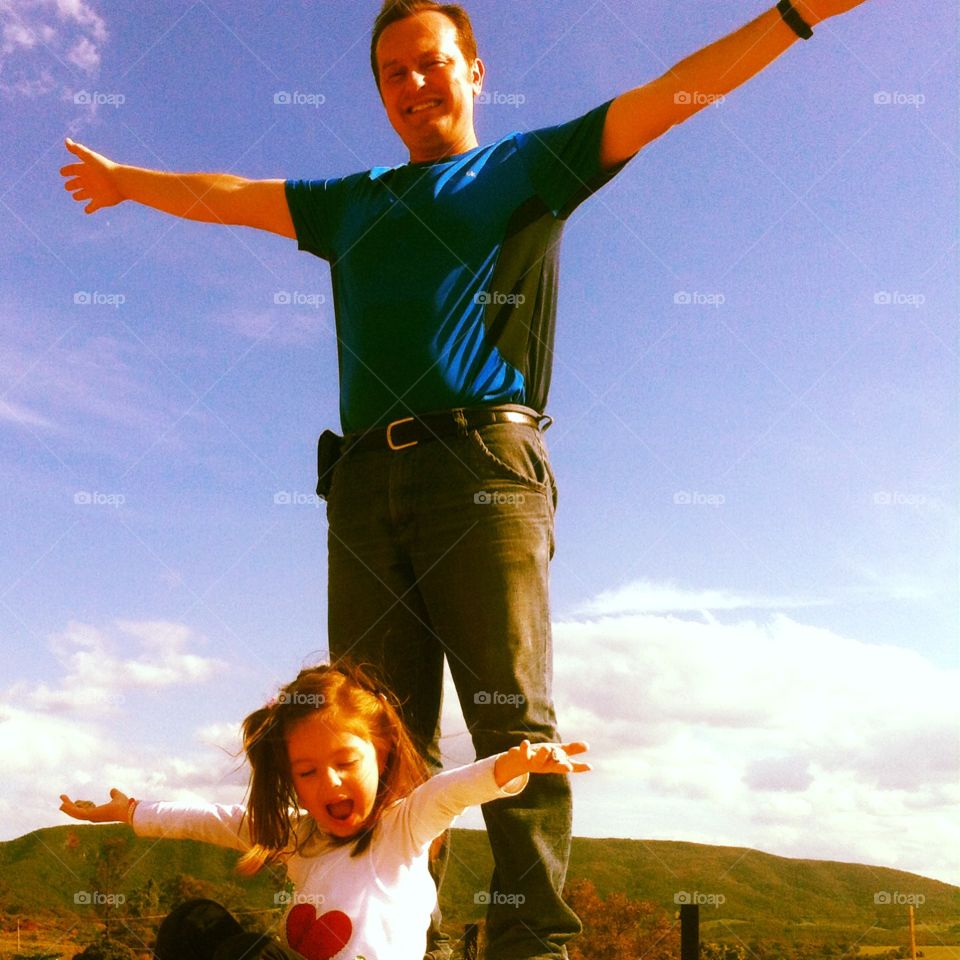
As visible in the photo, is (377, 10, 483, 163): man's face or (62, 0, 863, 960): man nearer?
(62, 0, 863, 960): man

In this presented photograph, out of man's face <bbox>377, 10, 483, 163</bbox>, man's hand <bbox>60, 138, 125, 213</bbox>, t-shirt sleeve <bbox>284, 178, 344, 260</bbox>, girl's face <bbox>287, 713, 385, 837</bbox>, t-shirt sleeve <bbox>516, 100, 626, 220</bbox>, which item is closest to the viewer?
girl's face <bbox>287, 713, 385, 837</bbox>

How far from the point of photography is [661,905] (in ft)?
24.7

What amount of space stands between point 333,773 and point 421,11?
2.50m

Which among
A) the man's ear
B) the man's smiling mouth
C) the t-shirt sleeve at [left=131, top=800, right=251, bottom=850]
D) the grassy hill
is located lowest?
the grassy hill

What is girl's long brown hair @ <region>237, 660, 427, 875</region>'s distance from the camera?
113 inches

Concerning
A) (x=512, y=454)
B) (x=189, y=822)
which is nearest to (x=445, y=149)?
(x=512, y=454)

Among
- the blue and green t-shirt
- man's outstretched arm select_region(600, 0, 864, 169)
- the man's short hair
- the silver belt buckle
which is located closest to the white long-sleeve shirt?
the silver belt buckle

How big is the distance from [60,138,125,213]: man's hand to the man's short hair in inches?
47.2

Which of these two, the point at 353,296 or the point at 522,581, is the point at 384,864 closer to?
the point at 522,581

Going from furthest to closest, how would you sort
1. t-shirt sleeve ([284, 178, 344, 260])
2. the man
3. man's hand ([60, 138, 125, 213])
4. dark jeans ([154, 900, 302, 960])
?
Result: man's hand ([60, 138, 125, 213]) → t-shirt sleeve ([284, 178, 344, 260]) → the man → dark jeans ([154, 900, 302, 960])

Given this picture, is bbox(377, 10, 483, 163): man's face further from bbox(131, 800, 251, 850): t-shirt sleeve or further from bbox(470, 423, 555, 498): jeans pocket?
bbox(131, 800, 251, 850): t-shirt sleeve

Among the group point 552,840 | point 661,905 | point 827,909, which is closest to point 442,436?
point 552,840

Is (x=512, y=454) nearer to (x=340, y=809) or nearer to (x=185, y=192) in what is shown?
(x=340, y=809)

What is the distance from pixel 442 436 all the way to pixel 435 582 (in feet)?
1.41
